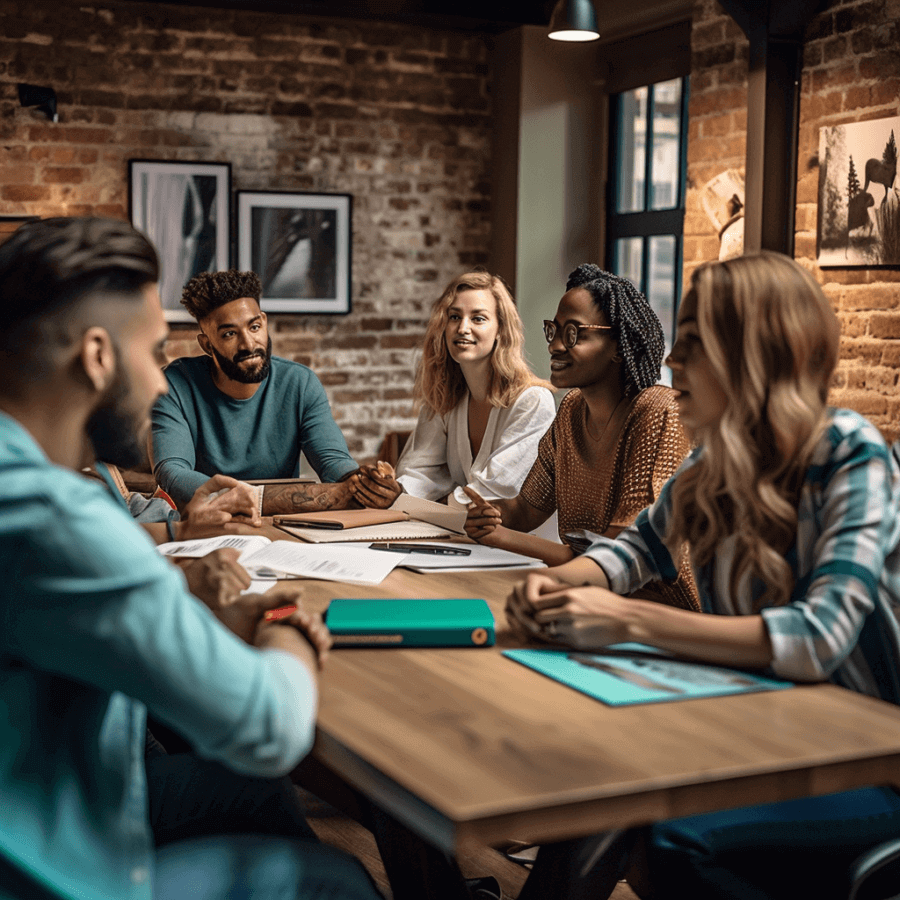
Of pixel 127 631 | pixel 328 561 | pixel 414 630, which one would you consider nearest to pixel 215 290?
pixel 328 561

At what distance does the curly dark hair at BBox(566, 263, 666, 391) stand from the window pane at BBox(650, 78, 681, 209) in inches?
117

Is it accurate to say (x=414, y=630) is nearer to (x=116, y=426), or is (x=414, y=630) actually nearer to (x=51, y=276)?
(x=116, y=426)

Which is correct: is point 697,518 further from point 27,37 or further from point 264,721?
point 27,37

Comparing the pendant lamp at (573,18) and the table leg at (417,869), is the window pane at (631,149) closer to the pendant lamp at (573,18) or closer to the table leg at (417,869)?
the pendant lamp at (573,18)

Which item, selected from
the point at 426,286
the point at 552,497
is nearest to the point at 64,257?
the point at 552,497

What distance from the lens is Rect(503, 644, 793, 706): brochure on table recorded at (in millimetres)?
1366

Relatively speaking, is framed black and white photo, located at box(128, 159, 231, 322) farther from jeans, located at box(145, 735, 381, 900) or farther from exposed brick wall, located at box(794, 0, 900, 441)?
jeans, located at box(145, 735, 381, 900)

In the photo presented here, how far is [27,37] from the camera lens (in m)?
5.30

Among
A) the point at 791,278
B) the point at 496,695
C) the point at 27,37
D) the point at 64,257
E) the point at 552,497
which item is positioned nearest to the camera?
the point at 64,257

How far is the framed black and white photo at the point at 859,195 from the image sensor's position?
3807 mm

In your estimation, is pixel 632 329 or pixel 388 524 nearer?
pixel 632 329

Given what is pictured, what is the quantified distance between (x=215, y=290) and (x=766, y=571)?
7.81 feet

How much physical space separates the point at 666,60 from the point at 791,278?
13.4 ft

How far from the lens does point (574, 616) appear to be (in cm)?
153
